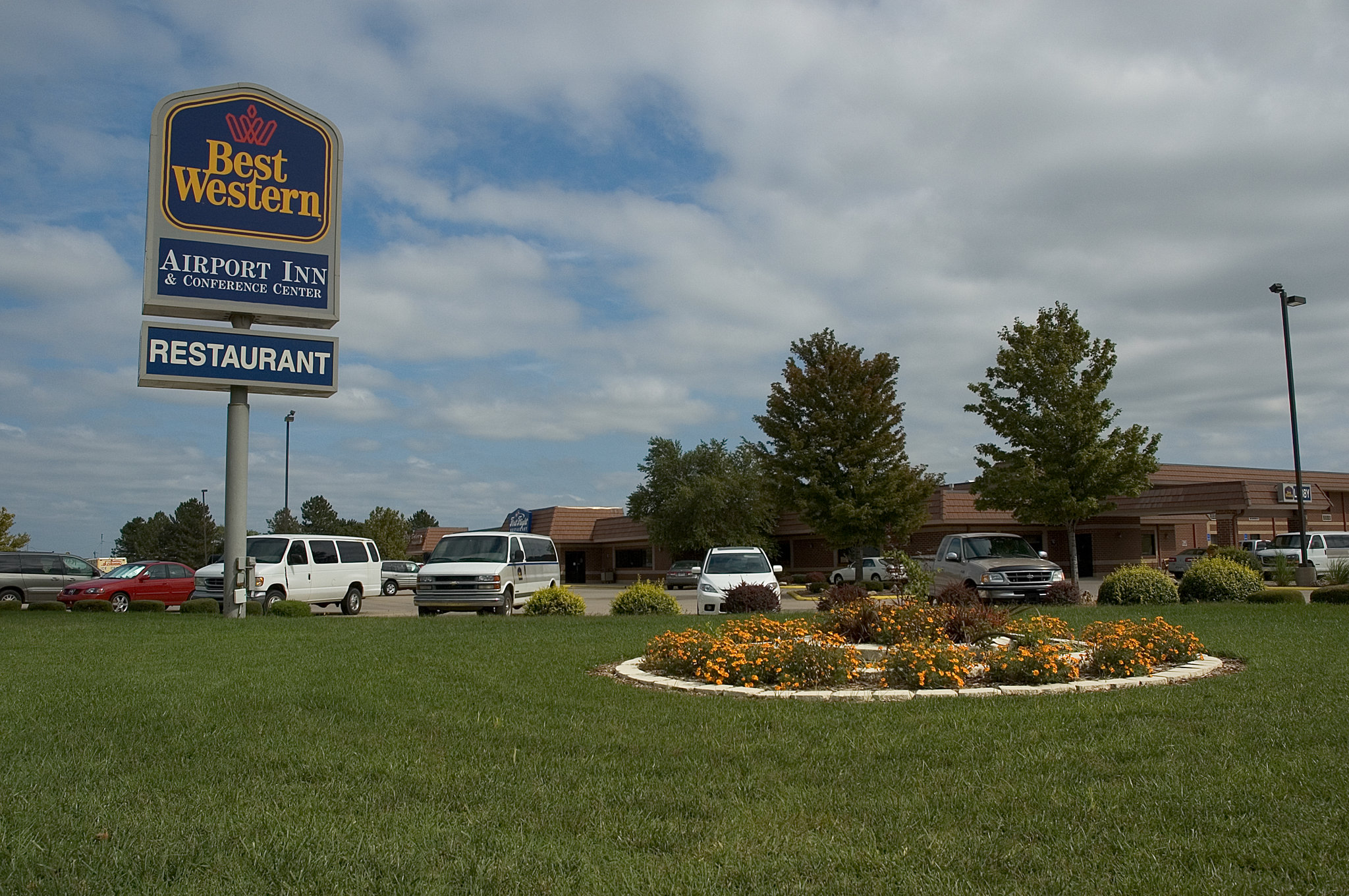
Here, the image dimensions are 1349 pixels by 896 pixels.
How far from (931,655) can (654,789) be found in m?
3.99

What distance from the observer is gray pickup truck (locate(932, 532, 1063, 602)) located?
67.7ft

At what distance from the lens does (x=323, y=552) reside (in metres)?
24.3

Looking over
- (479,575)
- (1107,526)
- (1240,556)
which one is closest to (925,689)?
(479,575)

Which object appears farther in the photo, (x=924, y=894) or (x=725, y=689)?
(x=725, y=689)

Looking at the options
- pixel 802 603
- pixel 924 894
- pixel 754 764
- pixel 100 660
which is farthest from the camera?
pixel 802 603

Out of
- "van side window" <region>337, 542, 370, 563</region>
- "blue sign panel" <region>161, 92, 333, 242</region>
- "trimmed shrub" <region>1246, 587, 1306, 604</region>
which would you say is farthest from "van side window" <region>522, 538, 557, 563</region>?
"trimmed shrub" <region>1246, 587, 1306, 604</region>

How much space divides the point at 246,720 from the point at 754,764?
394 centimetres

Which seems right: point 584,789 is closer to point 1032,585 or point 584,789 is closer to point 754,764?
point 754,764

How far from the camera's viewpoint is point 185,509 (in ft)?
340

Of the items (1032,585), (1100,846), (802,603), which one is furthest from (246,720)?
(802,603)

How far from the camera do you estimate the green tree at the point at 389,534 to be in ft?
251

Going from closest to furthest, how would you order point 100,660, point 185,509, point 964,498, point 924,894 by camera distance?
point 924,894
point 100,660
point 964,498
point 185,509

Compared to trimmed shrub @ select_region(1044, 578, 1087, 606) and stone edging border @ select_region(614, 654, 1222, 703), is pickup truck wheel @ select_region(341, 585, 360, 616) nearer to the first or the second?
trimmed shrub @ select_region(1044, 578, 1087, 606)

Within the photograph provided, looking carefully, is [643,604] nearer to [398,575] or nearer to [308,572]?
[308,572]
